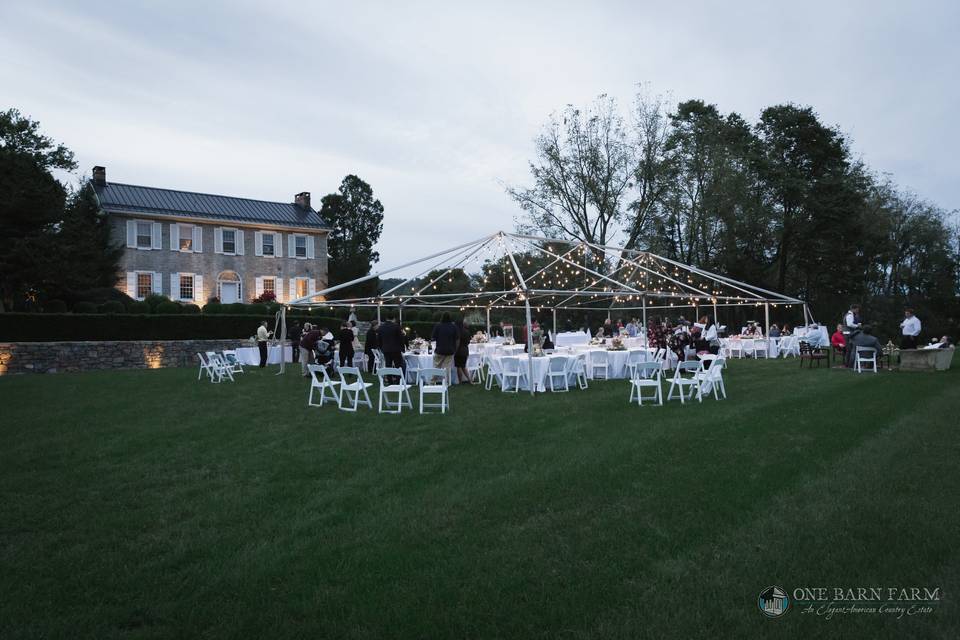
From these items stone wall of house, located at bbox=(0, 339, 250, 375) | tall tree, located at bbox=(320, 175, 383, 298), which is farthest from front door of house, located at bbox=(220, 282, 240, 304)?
tall tree, located at bbox=(320, 175, 383, 298)

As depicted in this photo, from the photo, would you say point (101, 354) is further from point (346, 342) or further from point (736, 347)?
point (736, 347)

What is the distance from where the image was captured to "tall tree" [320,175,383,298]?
1751 inches

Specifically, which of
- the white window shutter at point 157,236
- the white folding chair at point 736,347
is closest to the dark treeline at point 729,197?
the white folding chair at point 736,347

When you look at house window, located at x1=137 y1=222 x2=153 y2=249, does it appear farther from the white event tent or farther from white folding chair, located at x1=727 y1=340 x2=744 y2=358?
white folding chair, located at x1=727 y1=340 x2=744 y2=358

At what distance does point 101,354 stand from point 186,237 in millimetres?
12633

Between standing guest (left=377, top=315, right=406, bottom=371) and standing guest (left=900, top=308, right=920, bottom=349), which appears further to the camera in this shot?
standing guest (left=900, top=308, right=920, bottom=349)

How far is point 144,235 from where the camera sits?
96.8ft

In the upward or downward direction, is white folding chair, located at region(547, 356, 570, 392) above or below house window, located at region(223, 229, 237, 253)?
below

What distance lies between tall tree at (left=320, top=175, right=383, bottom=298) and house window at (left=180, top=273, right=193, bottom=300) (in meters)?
13.4

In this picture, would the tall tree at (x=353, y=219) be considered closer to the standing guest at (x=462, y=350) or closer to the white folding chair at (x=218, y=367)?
the white folding chair at (x=218, y=367)

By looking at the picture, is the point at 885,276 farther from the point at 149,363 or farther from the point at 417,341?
the point at 149,363

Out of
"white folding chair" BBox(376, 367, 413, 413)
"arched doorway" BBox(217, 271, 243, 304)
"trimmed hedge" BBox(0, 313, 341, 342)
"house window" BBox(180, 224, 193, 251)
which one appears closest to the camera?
"white folding chair" BBox(376, 367, 413, 413)

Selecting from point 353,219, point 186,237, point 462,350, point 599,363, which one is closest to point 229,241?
point 186,237

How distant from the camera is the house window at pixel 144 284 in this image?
29.1 meters
